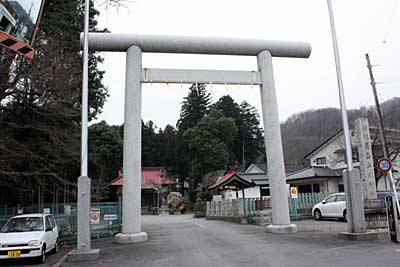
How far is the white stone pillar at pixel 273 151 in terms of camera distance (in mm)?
14133

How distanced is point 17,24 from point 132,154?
20.7 ft

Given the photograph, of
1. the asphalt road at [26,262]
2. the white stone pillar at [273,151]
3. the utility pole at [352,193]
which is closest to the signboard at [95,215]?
the asphalt road at [26,262]

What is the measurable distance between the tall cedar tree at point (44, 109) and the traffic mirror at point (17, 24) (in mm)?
4365

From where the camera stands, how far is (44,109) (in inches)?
588

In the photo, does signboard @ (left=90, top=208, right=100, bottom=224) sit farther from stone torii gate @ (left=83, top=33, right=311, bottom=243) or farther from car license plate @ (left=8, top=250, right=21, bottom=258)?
car license plate @ (left=8, top=250, right=21, bottom=258)

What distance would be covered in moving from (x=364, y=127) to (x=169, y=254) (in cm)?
1044

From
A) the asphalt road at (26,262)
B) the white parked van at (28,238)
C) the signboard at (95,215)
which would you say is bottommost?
the asphalt road at (26,262)

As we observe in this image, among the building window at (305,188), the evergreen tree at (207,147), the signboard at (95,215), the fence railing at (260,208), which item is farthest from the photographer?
the evergreen tree at (207,147)

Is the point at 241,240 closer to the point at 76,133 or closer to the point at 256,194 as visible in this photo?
the point at 76,133

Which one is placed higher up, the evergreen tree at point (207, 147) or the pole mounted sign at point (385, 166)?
the evergreen tree at point (207, 147)

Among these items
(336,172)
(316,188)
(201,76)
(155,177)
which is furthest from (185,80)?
(155,177)

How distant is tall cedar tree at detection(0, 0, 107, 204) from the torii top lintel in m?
2.09

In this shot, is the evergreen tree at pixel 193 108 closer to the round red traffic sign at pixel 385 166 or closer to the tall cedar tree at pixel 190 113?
the tall cedar tree at pixel 190 113

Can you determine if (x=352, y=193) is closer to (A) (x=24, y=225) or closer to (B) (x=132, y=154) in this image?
(B) (x=132, y=154)
